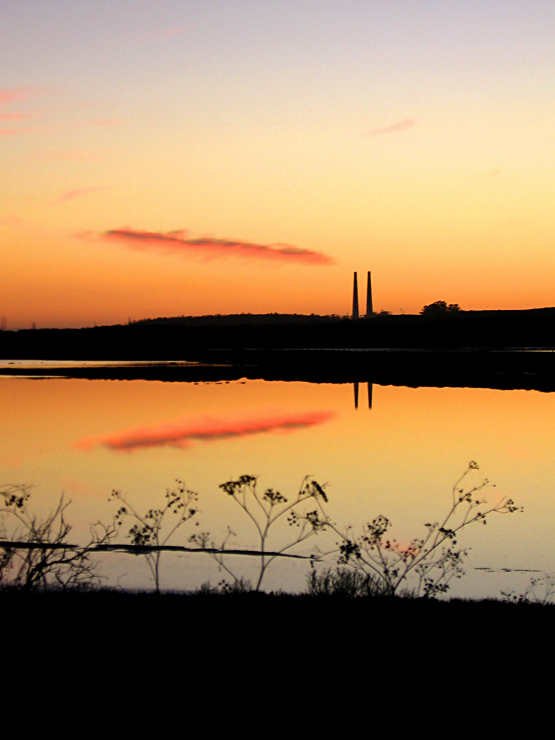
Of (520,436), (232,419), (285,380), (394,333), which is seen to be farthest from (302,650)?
(394,333)

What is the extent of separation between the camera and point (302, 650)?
720 cm

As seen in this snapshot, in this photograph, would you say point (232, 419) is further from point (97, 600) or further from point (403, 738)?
point (403, 738)

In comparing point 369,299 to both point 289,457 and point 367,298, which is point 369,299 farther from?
point 289,457

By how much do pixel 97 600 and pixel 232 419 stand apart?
773 inches

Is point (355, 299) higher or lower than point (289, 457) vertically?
higher

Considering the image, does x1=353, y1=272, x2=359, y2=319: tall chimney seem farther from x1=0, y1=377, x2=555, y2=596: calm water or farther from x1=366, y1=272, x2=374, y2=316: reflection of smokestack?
x1=0, y1=377, x2=555, y2=596: calm water

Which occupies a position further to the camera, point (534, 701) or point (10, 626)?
point (10, 626)

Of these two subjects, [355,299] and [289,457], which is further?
[355,299]

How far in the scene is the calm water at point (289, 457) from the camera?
42.7ft

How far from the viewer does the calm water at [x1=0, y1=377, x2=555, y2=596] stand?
13008mm

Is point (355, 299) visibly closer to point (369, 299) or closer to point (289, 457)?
point (369, 299)

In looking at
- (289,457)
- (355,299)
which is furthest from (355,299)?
(289,457)

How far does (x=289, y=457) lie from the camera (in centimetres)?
2138

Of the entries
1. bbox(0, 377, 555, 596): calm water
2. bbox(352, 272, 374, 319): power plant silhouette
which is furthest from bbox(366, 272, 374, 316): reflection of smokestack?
bbox(0, 377, 555, 596): calm water
